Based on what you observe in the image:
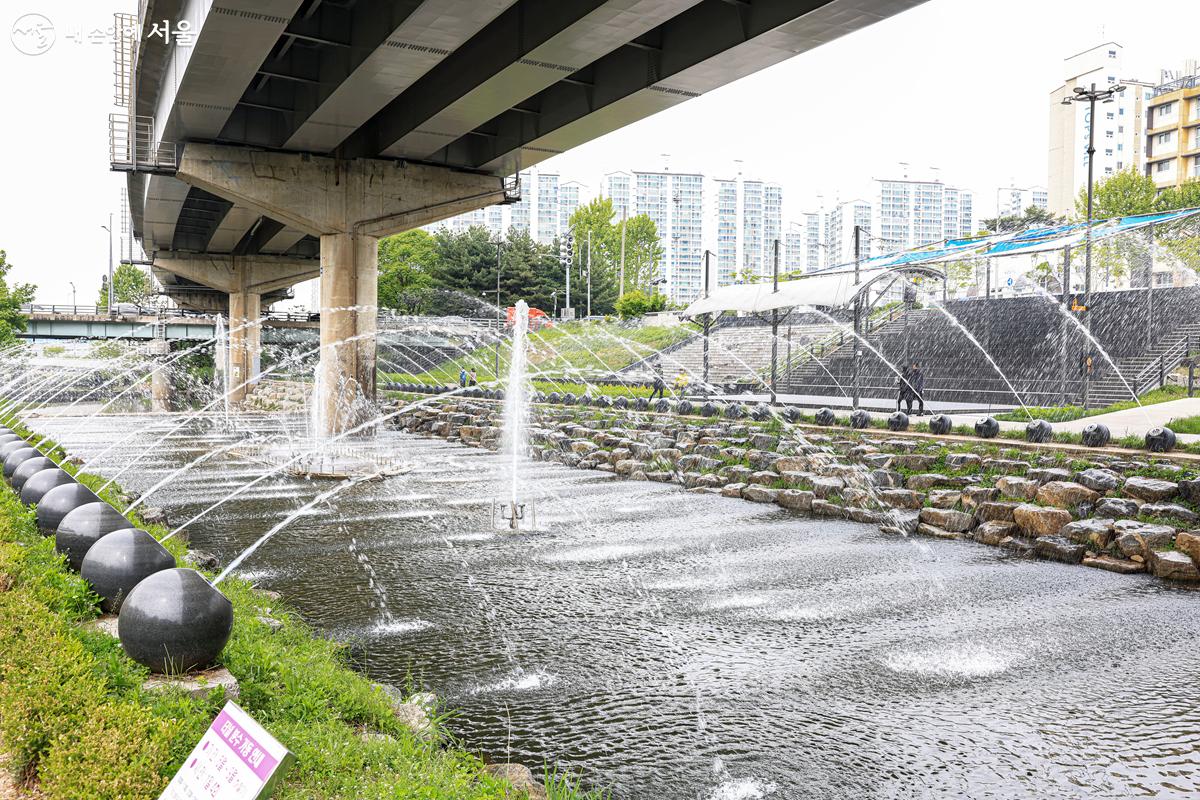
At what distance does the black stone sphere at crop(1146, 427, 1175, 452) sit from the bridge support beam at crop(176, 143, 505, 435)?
769 inches

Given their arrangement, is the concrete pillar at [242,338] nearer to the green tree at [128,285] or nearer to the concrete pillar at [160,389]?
the concrete pillar at [160,389]

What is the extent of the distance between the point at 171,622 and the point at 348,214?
22549mm

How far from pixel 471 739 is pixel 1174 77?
351 feet

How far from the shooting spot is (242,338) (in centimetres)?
5122

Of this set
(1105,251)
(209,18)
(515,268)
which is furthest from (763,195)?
(209,18)

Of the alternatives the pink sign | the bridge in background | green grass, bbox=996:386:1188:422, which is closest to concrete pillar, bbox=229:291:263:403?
the bridge in background

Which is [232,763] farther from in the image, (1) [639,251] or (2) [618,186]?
(2) [618,186]

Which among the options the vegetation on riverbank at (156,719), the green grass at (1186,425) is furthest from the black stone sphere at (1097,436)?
the vegetation on riverbank at (156,719)

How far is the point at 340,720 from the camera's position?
212 inches

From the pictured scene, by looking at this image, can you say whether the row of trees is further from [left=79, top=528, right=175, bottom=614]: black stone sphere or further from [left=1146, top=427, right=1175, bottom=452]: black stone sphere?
[left=79, top=528, right=175, bottom=614]: black stone sphere

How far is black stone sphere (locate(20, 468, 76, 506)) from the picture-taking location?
31.8 feet

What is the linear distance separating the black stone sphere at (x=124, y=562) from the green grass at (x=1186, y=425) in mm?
19284

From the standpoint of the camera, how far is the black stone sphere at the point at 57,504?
27.6ft

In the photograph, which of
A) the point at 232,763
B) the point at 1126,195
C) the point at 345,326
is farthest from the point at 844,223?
the point at 232,763
